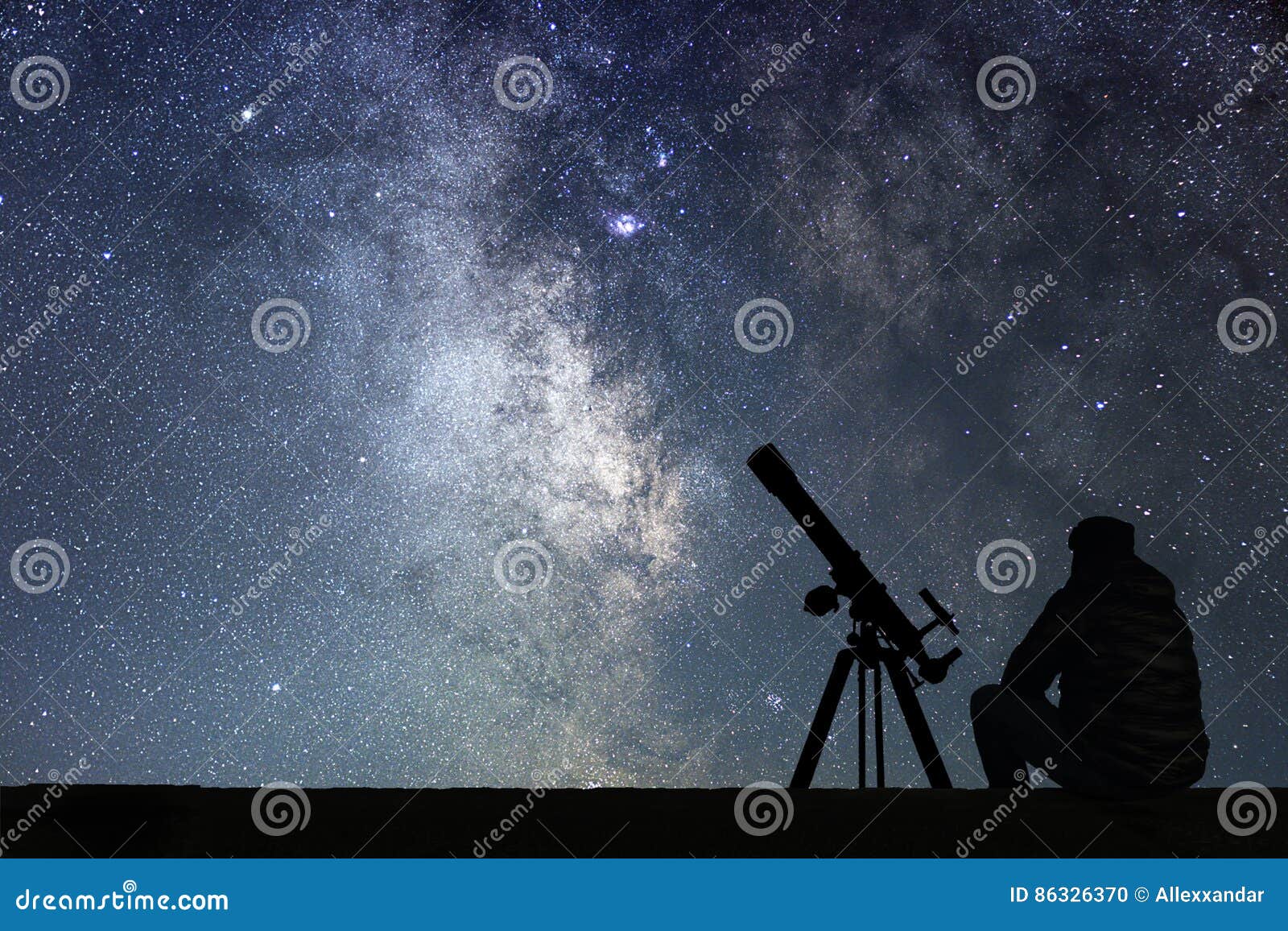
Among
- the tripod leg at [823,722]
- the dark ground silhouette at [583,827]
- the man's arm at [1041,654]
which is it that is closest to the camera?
the dark ground silhouette at [583,827]

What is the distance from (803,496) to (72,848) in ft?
15.2

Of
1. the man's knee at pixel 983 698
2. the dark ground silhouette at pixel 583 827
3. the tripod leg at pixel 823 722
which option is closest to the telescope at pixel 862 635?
the tripod leg at pixel 823 722

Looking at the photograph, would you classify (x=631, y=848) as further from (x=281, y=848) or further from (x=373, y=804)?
(x=281, y=848)

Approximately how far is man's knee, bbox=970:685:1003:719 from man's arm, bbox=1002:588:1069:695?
0.05 meters

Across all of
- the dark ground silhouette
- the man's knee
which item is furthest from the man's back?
the dark ground silhouette

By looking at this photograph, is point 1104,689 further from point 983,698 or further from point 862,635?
point 862,635

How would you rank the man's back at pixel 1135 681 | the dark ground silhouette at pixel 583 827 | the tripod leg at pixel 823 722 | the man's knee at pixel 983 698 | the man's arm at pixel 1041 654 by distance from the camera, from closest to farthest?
the dark ground silhouette at pixel 583 827 < the man's back at pixel 1135 681 < the man's arm at pixel 1041 654 < the man's knee at pixel 983 698 < the tripod leg at pixel 823 722

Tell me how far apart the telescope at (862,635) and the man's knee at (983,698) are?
160cm

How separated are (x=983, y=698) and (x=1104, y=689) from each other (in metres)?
0.49

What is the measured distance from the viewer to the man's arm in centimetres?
319

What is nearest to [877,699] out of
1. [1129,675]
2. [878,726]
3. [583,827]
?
[878,726]

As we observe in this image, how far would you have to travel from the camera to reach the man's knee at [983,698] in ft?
10.9

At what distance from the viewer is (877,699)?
5344 millimetres

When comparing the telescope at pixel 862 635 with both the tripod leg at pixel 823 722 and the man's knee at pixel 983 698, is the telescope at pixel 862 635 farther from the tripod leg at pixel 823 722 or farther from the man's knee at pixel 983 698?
the man's knee at pixel 983 698
